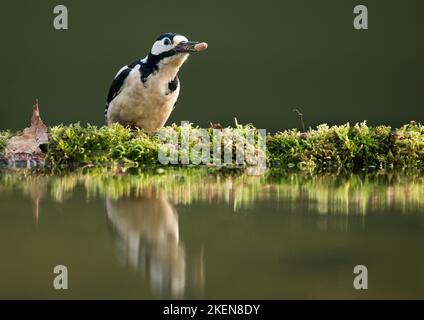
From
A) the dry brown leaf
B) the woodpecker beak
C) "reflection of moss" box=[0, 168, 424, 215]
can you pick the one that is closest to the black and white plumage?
the woodpecker beak

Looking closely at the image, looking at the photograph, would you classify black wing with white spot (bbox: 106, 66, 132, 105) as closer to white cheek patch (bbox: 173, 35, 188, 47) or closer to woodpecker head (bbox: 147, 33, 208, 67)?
woodpecker head (bbox: 147, 33, 208, 67)

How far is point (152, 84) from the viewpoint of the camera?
6.66 metres

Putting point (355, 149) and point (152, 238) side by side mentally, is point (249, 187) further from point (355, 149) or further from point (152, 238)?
point (152, 238)

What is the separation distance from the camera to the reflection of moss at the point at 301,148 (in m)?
6.30

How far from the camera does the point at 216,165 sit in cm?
631

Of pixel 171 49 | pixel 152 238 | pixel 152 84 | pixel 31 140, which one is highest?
pixel 171 49

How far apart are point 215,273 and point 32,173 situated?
10.7 ft

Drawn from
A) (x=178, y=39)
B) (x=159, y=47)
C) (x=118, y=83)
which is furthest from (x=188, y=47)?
(x=118, y=83)

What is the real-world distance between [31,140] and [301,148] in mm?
2159

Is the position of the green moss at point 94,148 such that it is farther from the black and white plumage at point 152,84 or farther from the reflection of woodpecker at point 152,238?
the reflection of woodpecker at point 152,238

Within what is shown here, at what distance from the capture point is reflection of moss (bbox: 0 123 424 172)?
630cm

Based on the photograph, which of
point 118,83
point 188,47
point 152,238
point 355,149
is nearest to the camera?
point 152,238

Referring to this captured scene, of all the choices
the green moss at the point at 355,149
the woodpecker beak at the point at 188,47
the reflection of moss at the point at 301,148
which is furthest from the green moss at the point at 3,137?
the green moss at the point at 355,149

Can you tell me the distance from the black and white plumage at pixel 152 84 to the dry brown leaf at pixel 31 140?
69 centimetres
